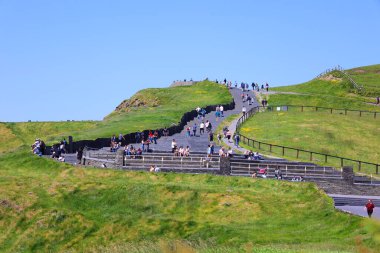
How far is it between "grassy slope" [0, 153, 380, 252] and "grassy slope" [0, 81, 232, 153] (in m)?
24.1

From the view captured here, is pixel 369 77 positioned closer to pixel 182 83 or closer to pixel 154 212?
pixel 182 83

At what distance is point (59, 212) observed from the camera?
4291 centimetres

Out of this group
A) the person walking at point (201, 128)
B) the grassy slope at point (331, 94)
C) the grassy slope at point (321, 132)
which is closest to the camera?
the grassy slope at point (321, 132)

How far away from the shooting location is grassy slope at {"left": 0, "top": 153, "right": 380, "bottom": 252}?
3675cm

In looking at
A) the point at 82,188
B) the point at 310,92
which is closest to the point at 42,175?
the point at 82,188

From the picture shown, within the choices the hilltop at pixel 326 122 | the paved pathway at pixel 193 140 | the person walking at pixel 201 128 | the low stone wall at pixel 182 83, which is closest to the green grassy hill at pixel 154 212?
the paved pathway at pixel 193 140

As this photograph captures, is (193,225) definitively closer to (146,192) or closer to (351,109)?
(146,192)

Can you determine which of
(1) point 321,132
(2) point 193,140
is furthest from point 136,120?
(1) point 321,132

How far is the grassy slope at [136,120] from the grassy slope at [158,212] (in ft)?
79.0

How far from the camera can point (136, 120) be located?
87500 mm

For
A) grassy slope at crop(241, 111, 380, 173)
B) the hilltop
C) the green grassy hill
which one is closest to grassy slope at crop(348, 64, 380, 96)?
the hilltop

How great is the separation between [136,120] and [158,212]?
45081 millimetres

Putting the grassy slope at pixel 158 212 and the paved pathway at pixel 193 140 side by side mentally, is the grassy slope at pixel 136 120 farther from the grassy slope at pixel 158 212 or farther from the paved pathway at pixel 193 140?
the grassy slope at pixel 158 212

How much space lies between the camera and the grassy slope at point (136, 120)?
262ft
